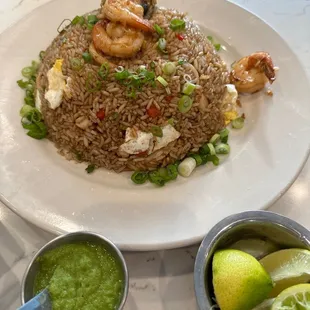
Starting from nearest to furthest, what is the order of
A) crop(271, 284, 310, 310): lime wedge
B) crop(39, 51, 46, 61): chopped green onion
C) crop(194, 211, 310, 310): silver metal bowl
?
1. crop(271, 284, 310, 310): lime wedge
2. crop(194, 211, 310, 310): silver metal bowl
3. crop(39, 51, 46, 61): chopped green onion

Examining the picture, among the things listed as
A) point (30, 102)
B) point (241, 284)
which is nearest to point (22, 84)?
point (30, 102)

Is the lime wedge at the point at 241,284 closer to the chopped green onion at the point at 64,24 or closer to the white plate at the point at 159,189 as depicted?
the white plate at the point at 159,189

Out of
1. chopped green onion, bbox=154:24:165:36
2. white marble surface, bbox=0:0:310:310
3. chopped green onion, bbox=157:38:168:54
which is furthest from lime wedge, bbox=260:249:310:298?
chopped green onion, bbox=154:24:165:36

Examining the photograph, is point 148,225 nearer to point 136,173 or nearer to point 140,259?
point 140,259

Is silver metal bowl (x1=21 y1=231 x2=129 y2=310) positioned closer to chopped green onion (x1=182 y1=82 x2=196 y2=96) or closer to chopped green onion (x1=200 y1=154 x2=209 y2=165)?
chopped green onion (x1=200 y1=154 x2=209 y2=165)

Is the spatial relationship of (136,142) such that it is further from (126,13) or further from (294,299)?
(294,299)

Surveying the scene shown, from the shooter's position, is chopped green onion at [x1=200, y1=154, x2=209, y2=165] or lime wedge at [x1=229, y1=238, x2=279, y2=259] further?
chopped green onion at [x1=200, y1=154, x2=209, y2=165]

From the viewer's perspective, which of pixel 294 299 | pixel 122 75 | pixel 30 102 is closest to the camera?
pixel 294 299

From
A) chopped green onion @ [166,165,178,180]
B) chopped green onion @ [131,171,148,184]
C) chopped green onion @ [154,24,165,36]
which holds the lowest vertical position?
chopped green onion @ [131,171,148,184]
